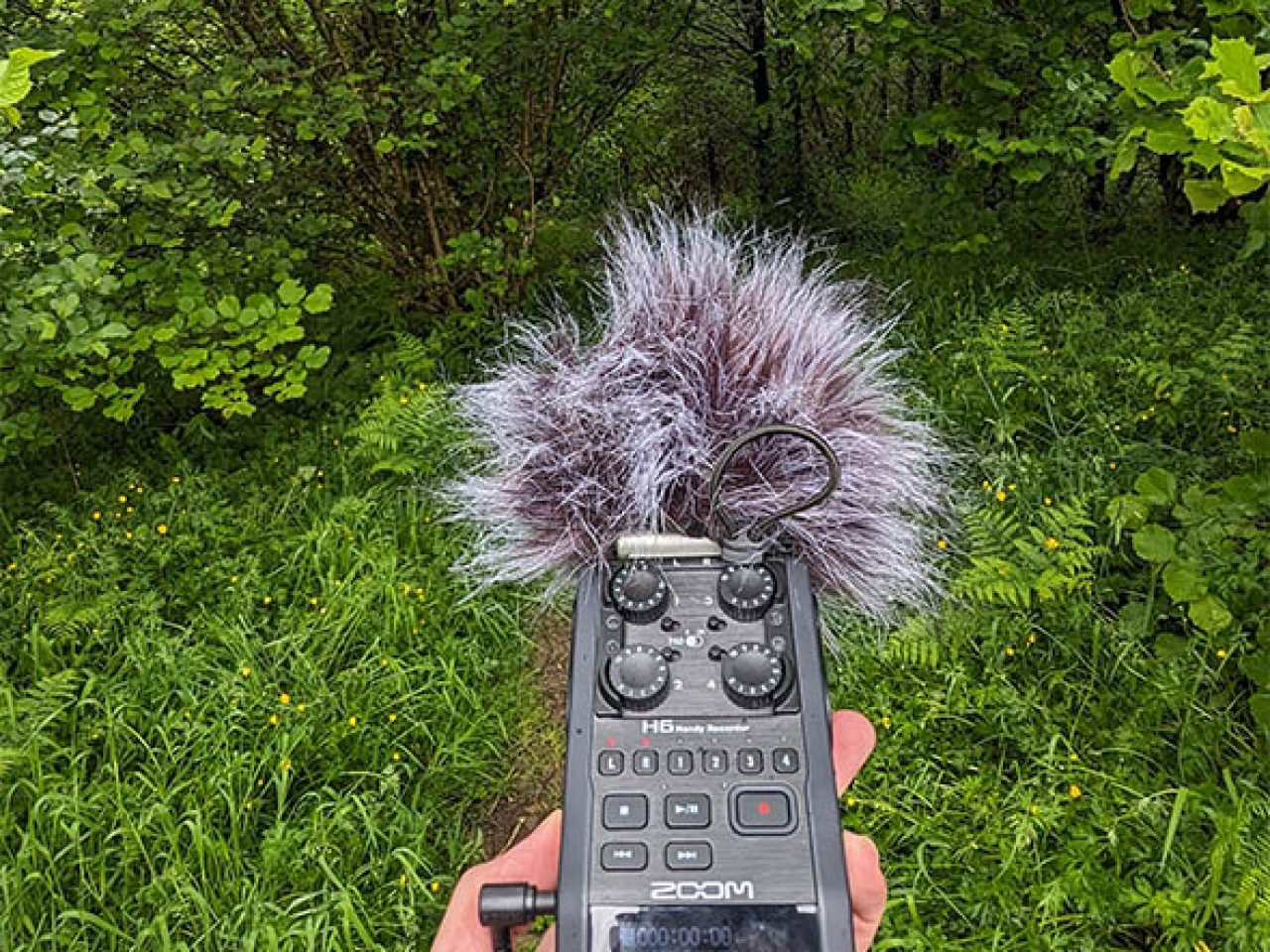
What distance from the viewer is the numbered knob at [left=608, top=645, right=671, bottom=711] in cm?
113

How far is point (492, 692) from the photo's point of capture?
2.74m

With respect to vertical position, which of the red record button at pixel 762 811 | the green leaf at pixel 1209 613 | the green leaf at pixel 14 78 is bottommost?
the green leaf at pixel 1209 613

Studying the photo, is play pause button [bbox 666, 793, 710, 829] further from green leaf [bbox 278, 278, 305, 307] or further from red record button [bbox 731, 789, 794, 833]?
green leaf [bbox 278, 278, 305, 307]

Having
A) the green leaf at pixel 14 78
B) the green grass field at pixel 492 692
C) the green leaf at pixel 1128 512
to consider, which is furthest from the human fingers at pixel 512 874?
the green leaf at pixel 1128 512

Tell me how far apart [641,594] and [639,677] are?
0.33ft

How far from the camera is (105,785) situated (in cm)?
230

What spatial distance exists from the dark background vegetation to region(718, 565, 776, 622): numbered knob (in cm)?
61

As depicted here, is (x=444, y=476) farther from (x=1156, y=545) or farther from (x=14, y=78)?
(x=14, y=78)

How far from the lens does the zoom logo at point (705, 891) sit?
1037 millimetres

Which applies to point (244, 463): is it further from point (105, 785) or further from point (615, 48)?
point (615, 48)

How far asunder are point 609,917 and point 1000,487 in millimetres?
2166

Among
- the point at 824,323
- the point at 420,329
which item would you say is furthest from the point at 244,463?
the point at 824,323

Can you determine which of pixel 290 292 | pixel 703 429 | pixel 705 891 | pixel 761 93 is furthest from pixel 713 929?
pixel 761 93

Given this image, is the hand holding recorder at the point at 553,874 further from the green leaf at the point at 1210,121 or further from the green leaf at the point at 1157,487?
the green leaf at the point at 1157,487
